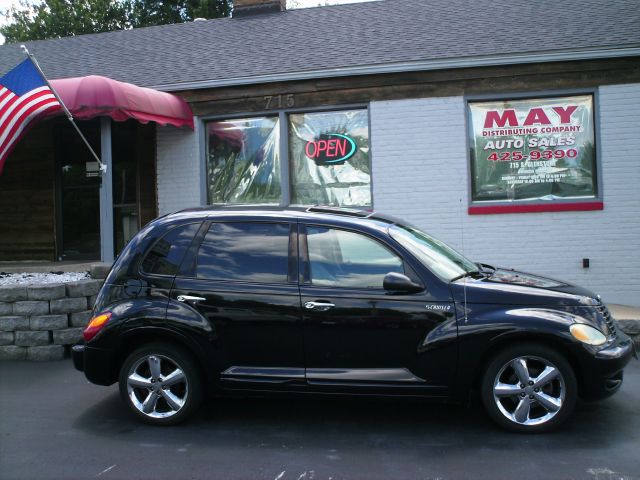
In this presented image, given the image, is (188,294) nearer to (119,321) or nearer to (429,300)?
(119,321)

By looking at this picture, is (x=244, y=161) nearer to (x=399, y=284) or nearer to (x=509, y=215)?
(x=509, y=215)

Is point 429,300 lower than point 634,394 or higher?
higher

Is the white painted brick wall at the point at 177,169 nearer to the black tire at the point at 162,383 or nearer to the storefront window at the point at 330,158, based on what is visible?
the storefront window at the point at 330,158

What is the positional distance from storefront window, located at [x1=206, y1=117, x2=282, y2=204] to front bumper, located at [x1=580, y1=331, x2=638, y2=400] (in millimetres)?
6833

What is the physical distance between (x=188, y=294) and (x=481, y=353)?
230 cm

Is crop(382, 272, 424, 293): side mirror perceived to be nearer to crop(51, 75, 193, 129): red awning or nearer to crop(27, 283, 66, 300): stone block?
crop(27, 283, 66, 300): stone block

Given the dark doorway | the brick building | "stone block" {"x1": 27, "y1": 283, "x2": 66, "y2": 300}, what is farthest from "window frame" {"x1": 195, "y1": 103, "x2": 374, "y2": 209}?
"stone block" {"x1": 27, "y1": 283, "x2": 66, "y2": 300}

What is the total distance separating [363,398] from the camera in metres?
4.79

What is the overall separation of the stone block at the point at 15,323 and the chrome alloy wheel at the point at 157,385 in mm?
3004

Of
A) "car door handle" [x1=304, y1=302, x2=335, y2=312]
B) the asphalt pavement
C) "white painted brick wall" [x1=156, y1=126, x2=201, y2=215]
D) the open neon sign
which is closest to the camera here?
the asphalt pavement

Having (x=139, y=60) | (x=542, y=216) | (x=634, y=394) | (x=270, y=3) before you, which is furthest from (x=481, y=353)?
(x=270, y=3)

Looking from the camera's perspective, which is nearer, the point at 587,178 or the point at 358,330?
the point at 358,330

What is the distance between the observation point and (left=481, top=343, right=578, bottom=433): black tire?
15.1ft

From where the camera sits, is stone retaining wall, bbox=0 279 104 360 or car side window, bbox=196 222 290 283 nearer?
car side window, bbox=196 222 290 283
